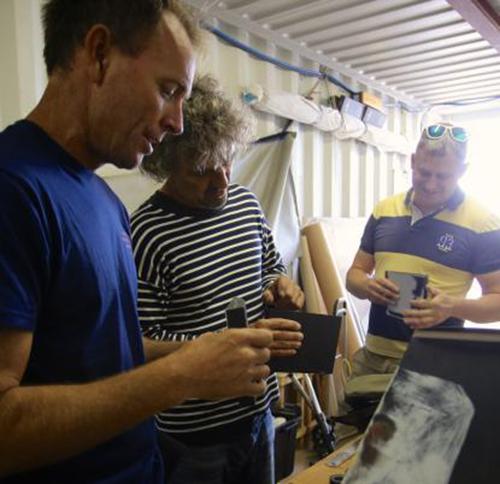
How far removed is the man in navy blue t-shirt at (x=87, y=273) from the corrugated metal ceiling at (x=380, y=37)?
71.3 inches

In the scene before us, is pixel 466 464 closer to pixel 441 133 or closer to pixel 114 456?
pixel 114 456

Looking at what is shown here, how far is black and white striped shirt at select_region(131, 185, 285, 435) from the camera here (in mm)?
1226

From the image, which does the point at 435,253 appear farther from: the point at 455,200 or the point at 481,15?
the point at 481,15

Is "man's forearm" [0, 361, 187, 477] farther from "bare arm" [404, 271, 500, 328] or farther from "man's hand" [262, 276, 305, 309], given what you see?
"bare arm" [404, 271, 500, 328]

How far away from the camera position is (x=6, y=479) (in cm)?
69

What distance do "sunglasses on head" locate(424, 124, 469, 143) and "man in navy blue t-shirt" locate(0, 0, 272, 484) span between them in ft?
4.03

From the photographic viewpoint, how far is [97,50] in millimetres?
763

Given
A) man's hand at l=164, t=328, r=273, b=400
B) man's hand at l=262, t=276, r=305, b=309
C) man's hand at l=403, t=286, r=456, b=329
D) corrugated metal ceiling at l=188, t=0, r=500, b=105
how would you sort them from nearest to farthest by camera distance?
man's hand at l=164, t=328, r=273, b=400, man's hand at l=262, t=276, r=305, b=309, man's hand at l=403, t=286, r=456, b=329, corrugated metal ceiling at l=188, t=0, r=500, b=105

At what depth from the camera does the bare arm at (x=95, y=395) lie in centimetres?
60

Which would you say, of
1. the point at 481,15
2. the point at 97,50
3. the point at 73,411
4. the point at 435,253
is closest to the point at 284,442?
the point at 435,253

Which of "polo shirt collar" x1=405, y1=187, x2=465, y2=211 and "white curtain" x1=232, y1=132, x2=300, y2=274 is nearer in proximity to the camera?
"polo shirt collar" x1=405, y1=187, x2=465, y2=211

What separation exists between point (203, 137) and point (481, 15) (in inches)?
88.7

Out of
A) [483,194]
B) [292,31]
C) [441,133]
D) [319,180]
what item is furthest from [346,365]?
→ [483,194]

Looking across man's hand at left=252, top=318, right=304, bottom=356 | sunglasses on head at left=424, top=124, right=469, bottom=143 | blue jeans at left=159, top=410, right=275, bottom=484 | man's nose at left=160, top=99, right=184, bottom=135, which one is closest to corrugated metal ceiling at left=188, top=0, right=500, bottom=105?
sunglasses on head at left=424, top=124, right=469, bottom=143
